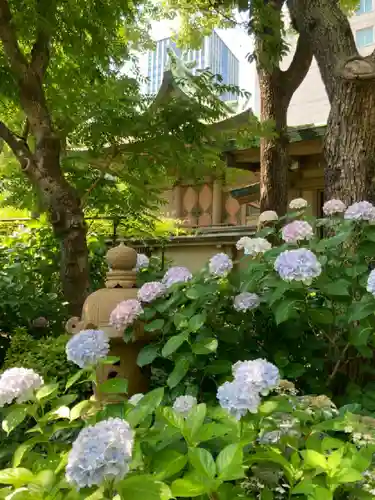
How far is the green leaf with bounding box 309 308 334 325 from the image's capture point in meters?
2.12

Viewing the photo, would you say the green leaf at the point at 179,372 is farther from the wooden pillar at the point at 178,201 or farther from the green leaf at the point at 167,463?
the wooden pillar at the point at 178,201

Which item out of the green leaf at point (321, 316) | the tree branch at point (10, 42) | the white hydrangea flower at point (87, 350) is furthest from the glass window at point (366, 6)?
the white hydrangea flower at point (87, 350)

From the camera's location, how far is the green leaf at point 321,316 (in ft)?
6.94

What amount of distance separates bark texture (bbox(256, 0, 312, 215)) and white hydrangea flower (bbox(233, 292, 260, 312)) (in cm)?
341

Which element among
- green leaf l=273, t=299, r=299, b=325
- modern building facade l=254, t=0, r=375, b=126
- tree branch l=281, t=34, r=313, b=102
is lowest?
green leaf l=273, t=299, r=299, b=325

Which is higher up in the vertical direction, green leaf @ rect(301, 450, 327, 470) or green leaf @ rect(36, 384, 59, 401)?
green leaf @ rect(36, 384, 59, 401)

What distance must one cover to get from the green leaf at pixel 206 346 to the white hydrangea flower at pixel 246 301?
298mm

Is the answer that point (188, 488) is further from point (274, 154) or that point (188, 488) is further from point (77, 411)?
point (274, 154)

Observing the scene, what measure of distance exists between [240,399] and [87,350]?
60 cm

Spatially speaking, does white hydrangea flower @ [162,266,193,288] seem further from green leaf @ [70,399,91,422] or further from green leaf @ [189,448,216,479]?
green leaf @ [189,448,216,479]

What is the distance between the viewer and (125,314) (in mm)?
2119

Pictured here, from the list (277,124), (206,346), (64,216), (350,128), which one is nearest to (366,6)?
(277,124)

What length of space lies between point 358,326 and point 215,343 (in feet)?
2.12

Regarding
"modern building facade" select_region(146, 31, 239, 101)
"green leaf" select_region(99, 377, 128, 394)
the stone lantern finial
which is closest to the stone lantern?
the stone lantern finial
